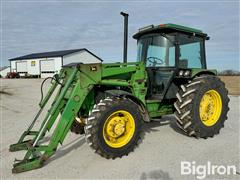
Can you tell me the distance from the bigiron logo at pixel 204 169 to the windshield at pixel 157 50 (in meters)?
2.37

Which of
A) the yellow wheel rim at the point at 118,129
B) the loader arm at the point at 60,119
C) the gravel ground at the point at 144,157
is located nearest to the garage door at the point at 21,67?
the gravel ground at the point at 144,157

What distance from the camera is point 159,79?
5527 millimetres

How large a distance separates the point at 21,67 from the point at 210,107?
160ft

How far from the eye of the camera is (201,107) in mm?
5305

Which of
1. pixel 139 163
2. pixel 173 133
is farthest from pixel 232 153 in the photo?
pixel 139 163

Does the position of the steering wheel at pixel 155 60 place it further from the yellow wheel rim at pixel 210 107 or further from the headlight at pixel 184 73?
the yellow wheel rim at pixel 210 107

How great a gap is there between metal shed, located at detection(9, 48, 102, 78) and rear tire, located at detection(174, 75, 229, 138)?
121ft

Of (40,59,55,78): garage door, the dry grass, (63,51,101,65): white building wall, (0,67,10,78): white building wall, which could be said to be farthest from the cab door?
(0,67,10,78): white building wall

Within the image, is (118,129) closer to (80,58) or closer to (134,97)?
(134,97)

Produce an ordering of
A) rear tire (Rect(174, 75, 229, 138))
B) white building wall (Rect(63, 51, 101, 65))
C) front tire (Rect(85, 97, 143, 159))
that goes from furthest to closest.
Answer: white building wall (Rect(63, 51, 101, 65))
rear tire (Rect(174, 75, 229, 138))
front tire (Rect(85, 97, 143, 159))

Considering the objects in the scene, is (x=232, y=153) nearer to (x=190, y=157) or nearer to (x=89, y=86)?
(x=190, y=157)

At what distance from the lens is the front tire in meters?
3.86

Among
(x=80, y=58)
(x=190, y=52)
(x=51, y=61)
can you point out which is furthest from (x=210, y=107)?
(x=80, y=58)

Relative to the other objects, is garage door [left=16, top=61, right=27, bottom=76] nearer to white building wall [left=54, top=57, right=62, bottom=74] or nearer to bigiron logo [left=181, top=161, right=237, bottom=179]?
white building wall [left=54, top=57, right=62, bottom=74]
